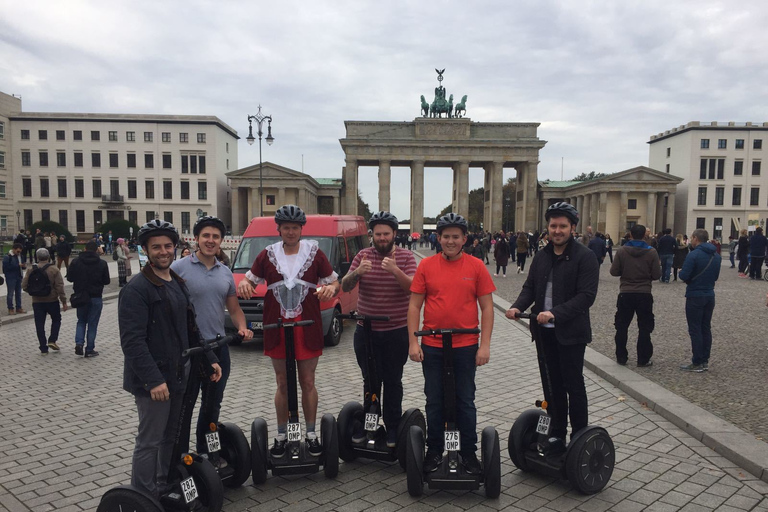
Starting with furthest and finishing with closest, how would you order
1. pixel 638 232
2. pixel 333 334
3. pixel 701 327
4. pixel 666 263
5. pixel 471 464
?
1. pixel 666 263
2. pixel 333 334
3. pixel 638 232
4. pixel 701 327
5. pixel 471 464

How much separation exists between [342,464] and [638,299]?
5402 mm

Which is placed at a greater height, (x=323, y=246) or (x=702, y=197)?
(x=702, y=197)

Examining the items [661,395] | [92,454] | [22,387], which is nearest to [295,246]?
[92,454]

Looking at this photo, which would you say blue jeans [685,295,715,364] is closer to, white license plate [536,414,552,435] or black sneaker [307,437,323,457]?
white license plate [536,414,552,435]

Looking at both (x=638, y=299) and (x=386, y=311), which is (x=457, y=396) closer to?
(x=386, y=311)

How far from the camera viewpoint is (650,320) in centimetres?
835

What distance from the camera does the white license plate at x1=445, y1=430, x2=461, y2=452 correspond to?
4.24m

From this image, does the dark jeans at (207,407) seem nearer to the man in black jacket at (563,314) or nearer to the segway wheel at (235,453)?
the segway wheel at (235,453)

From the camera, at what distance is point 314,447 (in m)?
4.72

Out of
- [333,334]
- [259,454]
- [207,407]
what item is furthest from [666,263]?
[207,407]

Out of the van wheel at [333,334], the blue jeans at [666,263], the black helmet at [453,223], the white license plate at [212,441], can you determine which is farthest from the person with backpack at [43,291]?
the blue jeans at [666,263]

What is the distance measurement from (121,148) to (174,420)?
3233 inches

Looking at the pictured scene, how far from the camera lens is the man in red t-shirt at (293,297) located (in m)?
4.66

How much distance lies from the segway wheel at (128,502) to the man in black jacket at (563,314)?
2.82m
